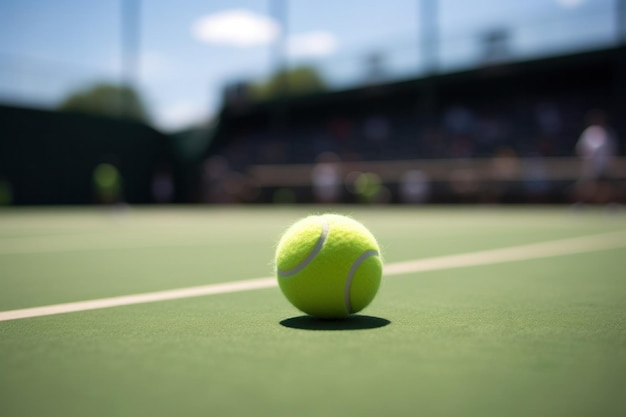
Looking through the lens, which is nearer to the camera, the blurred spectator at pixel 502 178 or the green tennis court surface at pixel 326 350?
the green tennis court surface at pixel 326 350

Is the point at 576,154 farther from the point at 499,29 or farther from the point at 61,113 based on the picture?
the point at 61,113

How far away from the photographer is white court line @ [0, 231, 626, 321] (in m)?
3.81

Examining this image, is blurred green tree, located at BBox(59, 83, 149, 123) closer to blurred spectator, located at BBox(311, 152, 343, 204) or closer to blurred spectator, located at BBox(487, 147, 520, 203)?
blurred spectator, located at BBox(311, 152, 343, 204)

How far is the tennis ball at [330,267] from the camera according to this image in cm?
327

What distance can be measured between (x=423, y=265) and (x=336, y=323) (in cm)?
300

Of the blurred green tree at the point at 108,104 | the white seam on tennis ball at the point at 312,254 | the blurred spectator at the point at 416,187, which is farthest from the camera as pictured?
the blurred green tree at the point at 108,104

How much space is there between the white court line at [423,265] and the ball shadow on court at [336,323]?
1146mm

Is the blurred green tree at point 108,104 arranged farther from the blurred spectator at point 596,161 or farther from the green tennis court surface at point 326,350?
the green tennis court surface at point 326,350

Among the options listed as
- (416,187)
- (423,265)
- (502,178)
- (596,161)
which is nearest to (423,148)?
(416,187)

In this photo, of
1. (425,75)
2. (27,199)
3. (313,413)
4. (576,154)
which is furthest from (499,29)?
(313,413)

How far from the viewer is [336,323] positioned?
3.32 metres

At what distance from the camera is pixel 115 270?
19.5ft

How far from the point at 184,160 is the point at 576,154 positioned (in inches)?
847

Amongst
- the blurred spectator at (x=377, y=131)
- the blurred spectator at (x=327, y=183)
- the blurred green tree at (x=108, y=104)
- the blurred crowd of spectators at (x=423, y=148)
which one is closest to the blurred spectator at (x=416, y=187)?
the blurred crowd of spectators at (x=423, y=148)
